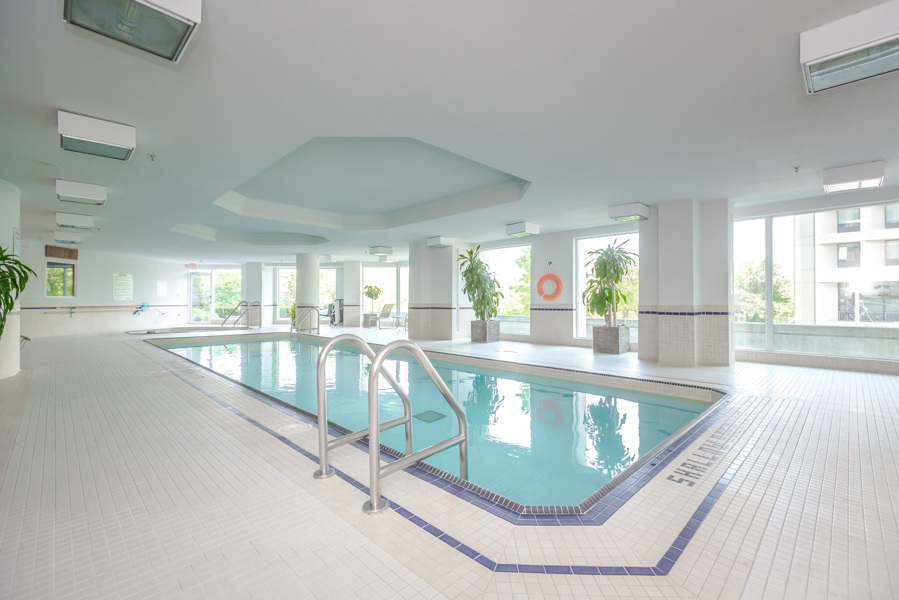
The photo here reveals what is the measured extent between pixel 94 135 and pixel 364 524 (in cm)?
350

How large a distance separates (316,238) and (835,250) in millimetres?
9714

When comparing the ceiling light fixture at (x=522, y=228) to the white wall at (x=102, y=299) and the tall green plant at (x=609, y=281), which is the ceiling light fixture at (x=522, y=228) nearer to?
the tall green plant at (x=609, y=281)

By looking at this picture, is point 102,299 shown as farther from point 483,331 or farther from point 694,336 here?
point 694,336

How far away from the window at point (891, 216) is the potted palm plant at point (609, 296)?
308cm

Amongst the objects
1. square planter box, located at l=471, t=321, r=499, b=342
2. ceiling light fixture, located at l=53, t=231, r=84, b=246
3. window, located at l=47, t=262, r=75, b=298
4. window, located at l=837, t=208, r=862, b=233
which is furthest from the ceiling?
window, located at l=47, t=262, r=75, b=298

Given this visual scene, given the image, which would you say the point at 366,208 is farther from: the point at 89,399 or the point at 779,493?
the point at 779,493

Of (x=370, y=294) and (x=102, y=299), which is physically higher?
(x=370, y=294)

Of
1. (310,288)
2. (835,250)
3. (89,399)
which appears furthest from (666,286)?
(310,288)

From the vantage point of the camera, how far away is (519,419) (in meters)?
3.74

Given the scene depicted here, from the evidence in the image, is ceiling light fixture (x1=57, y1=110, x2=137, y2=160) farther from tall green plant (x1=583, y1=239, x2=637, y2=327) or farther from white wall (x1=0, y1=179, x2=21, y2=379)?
tall green plant (x1=583, y1=239, x2=637, y2=327)

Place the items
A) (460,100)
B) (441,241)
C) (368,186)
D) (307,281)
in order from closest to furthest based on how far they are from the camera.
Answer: (460,100), (368,186), (441,241), (307,281)

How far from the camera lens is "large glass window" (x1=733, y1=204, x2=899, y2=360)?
525 centimetres

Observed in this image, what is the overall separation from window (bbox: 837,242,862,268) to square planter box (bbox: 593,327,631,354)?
9.90 ft

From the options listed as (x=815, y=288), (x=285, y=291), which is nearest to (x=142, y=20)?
(x=815, y=288)
